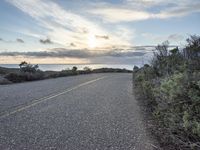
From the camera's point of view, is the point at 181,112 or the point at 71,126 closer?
the point at 181,112

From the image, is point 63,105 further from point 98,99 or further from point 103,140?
point 103,140

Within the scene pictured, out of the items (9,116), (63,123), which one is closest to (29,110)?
(9,116)

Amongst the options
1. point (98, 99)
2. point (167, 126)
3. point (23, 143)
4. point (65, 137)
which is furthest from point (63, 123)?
point (98, 99)

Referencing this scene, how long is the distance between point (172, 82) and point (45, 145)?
2.93 meters

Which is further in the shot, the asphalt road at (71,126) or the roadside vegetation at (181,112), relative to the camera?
the asphalt road at (71,126)

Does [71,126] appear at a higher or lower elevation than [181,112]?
lower

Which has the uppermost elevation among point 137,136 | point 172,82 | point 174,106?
point 172,82

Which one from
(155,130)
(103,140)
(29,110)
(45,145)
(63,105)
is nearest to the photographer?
(45,145)

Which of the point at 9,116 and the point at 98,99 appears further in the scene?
the point at 98,99

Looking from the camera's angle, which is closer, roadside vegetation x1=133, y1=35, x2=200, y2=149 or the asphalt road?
roadside vegetation x1=133, y1=35, x2=200, y2=149

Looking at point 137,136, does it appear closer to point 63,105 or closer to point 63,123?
point 63,123

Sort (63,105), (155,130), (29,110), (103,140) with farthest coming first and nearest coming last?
(63,105) < (29,110) < (155,130) < (103,140)

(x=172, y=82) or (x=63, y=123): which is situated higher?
(x=172, y=82)

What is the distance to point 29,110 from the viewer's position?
10.0 m
